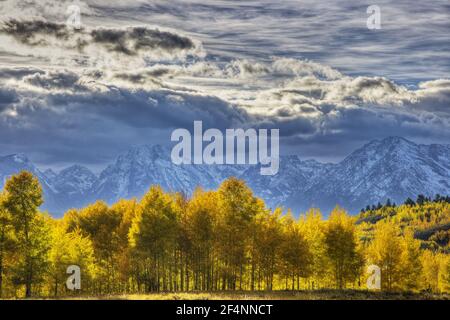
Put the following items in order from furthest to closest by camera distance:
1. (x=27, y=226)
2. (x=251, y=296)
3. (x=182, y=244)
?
1. (x=182, y=244)
2. (x=27, y=226)
3. (x=251, y=296)

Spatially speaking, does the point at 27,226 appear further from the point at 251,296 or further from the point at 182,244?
the point at 251,296

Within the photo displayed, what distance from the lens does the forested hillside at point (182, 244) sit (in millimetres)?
72125

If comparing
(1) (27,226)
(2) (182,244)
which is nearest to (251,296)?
(2) (182,244)

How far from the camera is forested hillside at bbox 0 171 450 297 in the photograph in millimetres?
72125

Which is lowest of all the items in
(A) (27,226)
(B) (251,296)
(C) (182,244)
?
(B) (251,296)

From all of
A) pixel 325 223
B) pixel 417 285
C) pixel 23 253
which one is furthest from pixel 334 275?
pixel 23 253

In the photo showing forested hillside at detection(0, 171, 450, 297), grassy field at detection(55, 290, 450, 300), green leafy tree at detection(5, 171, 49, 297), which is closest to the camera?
grassy field at detection(55, 290, 450, 300)

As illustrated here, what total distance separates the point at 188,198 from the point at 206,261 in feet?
39.1

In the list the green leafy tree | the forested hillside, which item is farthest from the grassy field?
the forested hillside

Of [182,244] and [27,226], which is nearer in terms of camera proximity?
[27,226]

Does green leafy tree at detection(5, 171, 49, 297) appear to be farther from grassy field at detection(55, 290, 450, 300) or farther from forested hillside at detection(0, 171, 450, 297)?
grassy field at detection(55, 290, 450, 300)

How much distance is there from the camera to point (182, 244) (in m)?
87.2

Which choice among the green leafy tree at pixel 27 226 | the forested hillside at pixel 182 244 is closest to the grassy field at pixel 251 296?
the green leafy tree at pixel 27 226
